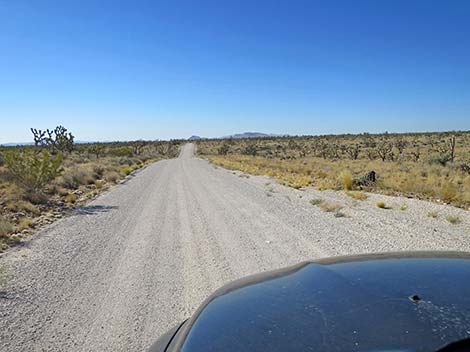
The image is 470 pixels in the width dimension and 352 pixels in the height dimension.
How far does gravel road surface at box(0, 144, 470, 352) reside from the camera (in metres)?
4.36

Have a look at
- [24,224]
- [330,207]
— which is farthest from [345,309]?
[24,224]

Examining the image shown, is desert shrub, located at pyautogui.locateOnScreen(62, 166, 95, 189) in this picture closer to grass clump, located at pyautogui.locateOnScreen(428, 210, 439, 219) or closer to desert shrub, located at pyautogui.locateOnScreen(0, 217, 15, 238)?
desert shrub, located at pyautogui.locateOnScreen(0, 217, 15, 238)

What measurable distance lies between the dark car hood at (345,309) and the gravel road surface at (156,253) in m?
2.08

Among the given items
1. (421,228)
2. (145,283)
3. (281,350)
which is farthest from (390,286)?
(421,228)

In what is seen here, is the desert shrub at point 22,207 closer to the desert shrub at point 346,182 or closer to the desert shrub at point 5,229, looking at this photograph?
the desert shrub at point 5,229

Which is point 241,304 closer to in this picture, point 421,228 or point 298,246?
point 298,246

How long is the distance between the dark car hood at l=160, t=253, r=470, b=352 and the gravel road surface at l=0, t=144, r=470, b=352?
6.83 feet

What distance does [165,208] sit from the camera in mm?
12352

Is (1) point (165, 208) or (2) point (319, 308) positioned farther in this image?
(1) point (165, 208)

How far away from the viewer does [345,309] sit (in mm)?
1969

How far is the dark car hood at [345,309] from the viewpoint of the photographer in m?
1.67

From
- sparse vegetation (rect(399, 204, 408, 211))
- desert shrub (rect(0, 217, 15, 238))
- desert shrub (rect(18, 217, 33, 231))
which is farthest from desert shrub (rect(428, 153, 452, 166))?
desert shrub (rect(0, 217, 15, 238))

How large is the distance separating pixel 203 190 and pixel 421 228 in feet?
33.4

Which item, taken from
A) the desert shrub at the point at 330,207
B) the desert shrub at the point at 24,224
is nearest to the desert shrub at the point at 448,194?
the desert shrub at the point at 330,207
